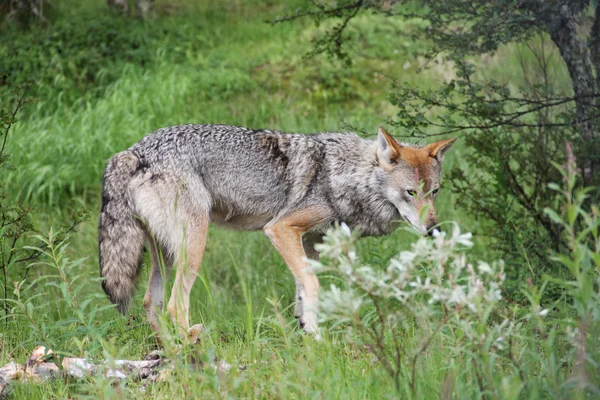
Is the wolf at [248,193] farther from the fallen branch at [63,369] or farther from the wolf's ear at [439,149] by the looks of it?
the fallen branch at [63,369]

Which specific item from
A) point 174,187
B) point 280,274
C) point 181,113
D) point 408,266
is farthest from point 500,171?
point 181,113

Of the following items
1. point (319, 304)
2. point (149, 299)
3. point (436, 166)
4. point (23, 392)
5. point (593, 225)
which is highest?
point (593, 225)

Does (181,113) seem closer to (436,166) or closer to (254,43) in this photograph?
(254,43)

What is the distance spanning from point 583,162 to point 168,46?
922 centimetres

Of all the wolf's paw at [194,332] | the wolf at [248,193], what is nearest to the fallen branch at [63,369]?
the wolf's paw at [194,332]

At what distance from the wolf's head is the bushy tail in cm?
190

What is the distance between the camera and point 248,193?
583cm

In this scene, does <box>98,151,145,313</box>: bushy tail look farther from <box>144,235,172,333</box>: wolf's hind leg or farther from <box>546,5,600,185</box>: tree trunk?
<box>546,5,600,185</box>: tree trunk

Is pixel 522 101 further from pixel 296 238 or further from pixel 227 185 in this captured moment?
pixel 227 185

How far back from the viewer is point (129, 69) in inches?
501

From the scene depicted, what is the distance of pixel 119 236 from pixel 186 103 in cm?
659

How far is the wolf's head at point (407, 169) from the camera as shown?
→ 556 centimetres

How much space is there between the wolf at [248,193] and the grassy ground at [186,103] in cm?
35

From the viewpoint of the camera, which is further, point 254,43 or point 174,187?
point 254,43
